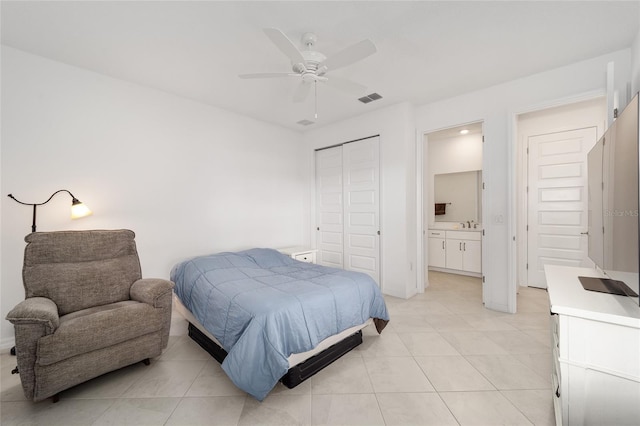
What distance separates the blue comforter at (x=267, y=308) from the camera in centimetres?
167

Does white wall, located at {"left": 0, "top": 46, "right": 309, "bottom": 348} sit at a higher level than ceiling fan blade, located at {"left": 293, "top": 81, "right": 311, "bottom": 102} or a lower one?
lower

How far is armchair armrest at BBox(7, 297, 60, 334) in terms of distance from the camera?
1.58m

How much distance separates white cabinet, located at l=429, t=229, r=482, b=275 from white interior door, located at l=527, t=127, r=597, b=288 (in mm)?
765

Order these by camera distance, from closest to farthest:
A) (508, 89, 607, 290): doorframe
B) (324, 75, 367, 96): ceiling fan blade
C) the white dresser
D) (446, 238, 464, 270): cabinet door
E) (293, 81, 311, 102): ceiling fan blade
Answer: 1. the white dresser
2. (324, 75, 367, 96): ceiling fan blade
3. (293, 81, 311, 102): ceiling fan blade
4. (508, 89, 607, 290): doorframe
5. (446, 238, 464, 270): cabinet door

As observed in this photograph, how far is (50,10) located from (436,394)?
393 centimetres

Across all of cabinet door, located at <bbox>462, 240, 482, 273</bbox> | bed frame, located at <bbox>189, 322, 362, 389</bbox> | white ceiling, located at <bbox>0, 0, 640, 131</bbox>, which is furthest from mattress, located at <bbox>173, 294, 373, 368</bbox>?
cabinet door, located at <bbox>462, 240, 482, 273</bbox>

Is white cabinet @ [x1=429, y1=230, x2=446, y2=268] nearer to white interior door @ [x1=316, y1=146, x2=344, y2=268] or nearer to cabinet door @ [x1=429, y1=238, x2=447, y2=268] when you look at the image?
cabinet door @ [x1=429, y1=238, x2=447, y2=268]

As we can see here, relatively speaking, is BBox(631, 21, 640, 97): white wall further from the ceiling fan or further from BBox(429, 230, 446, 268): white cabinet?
BBox(429, 230, 446, 268): white cabinet

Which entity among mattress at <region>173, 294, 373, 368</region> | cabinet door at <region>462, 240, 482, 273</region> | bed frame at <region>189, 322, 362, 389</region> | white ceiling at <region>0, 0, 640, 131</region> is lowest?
bed frame at <region>189, 322, 362, 389</region>

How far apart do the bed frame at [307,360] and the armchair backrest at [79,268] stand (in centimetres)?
77

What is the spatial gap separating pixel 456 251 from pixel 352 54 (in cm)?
A: 425

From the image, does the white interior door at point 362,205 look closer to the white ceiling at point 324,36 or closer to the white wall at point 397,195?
the white wall at point 397,195

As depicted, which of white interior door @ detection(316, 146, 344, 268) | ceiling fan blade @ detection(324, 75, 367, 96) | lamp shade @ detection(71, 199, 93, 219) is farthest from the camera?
white interior door @ detection(316, 146, 344, 268)

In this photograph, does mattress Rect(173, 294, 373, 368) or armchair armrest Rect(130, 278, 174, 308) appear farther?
Answer: armchair armrest Rect(130, 278, 174, 308)
